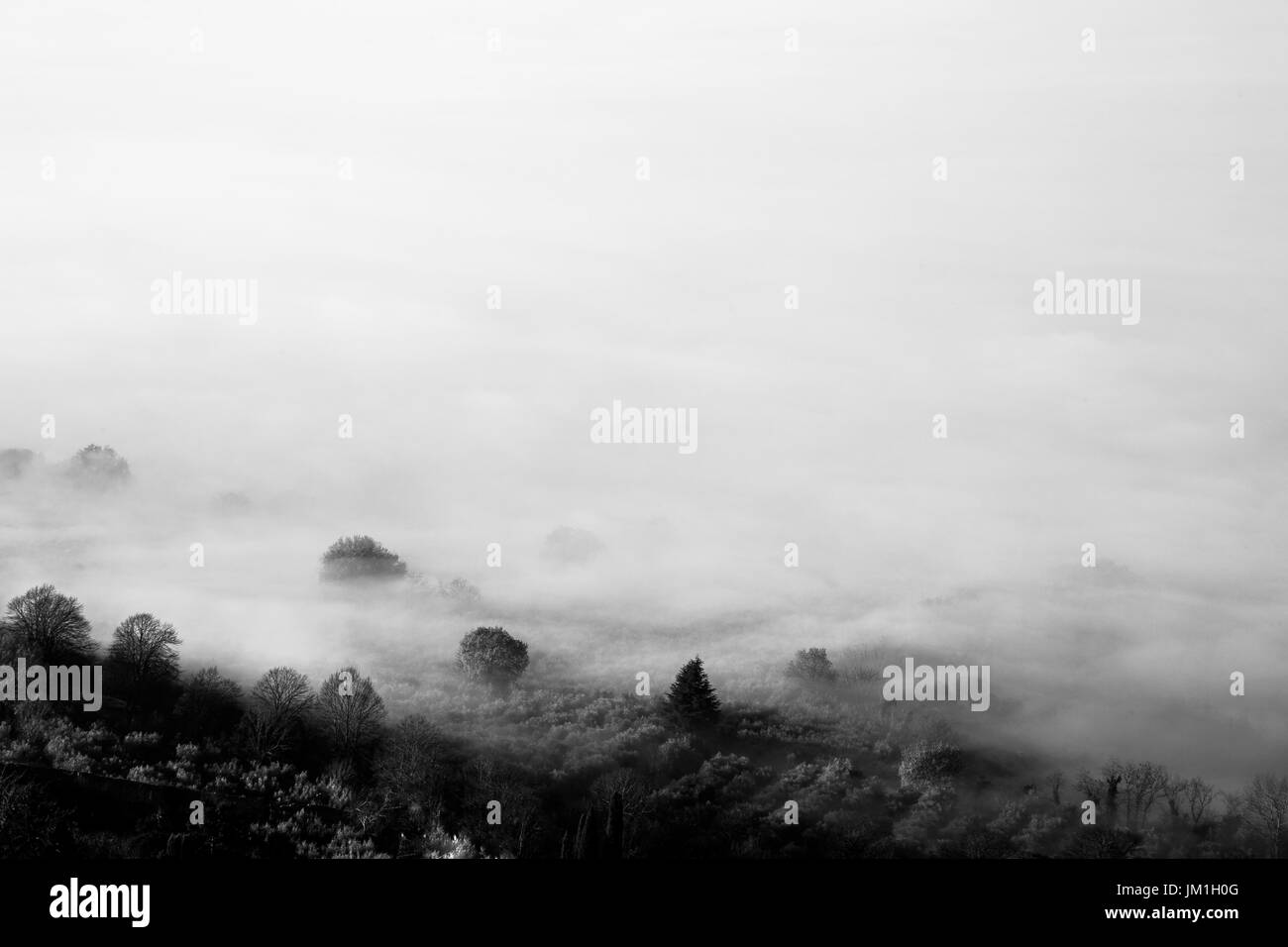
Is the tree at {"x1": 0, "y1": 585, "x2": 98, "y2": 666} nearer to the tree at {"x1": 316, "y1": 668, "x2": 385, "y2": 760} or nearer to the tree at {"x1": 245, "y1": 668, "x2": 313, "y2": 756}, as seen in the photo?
the tree at {"x1": 245, "y1": 668, "x2": 313, "y2": 756}

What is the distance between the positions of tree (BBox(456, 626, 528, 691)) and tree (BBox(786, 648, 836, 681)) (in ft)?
76.5

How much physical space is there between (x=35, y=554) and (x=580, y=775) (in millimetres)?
58056

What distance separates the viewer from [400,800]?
85438 millimetres

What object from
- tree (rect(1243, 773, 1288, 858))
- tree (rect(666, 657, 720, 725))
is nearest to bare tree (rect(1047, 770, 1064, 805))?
tree (rect(1243, 773, 1288, 858))

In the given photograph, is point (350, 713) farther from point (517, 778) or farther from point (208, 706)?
point (517, 778)

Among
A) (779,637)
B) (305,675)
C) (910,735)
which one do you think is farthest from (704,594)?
(305,675)

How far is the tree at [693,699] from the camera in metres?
102

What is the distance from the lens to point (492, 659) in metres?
107

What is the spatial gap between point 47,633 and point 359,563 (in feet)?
113

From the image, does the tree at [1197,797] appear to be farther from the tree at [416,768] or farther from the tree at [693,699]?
the tree at [416,768]

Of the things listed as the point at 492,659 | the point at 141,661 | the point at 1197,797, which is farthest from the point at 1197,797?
the point at 141,661

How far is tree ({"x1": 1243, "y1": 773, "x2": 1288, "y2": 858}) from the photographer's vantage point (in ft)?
321

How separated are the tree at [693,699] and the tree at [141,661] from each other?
37.5m
